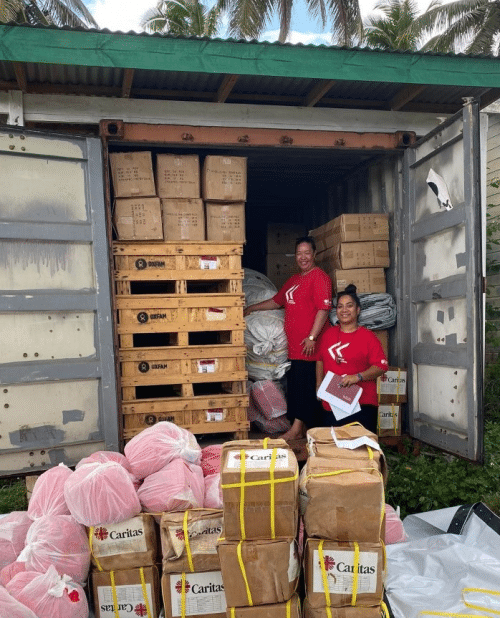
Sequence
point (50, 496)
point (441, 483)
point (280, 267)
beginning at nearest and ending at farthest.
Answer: point (50, 496)
point (441, 483)
point (280, 267)

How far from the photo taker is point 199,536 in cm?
308

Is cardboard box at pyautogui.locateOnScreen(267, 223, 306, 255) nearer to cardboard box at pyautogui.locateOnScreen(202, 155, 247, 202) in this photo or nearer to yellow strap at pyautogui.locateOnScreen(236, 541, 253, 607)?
cardboard box at pyautogui.locateOnScreen(202, 155, 247, 202)

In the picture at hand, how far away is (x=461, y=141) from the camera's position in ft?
15.1

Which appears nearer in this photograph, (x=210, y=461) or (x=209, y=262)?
(x=210, y=461)

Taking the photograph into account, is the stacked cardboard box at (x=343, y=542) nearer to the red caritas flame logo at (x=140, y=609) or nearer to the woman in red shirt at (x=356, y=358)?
the red caritas flame logo at (x=140, y=609)

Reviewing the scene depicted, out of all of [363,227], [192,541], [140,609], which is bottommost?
[140,609]


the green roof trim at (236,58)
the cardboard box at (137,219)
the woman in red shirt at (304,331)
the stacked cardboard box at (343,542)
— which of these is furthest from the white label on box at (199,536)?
the green roof trim at (236,58)

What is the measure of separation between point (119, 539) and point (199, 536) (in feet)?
1.56

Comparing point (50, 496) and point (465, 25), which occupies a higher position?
point (465, 25)

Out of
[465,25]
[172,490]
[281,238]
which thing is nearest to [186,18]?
[465,25]

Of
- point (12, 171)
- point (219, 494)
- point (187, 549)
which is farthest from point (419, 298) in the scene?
point (12, 171)

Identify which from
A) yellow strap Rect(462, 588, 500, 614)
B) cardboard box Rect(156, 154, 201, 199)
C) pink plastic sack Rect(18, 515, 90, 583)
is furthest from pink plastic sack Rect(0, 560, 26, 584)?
cardboard box Rect(156, 154, 201, 199)

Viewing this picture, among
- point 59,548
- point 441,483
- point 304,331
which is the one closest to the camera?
point 59,548

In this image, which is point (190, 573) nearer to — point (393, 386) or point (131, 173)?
point (393, 386)
